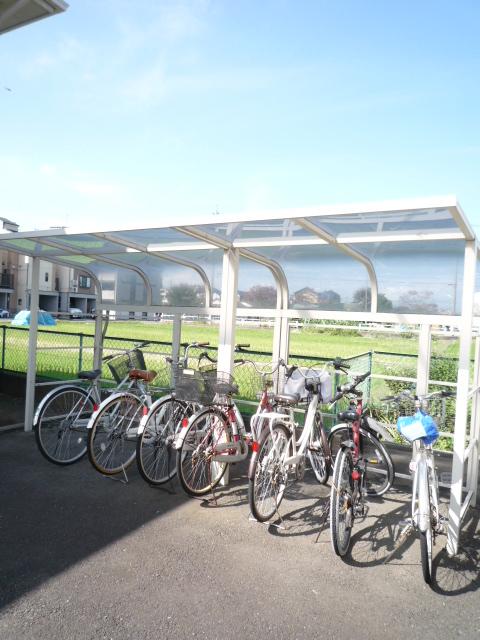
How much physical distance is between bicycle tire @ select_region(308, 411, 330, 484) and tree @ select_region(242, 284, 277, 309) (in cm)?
216

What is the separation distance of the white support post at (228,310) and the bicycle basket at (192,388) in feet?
1.82

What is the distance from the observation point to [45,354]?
15.2m

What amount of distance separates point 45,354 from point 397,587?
14.1m

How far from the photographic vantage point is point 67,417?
202 inches

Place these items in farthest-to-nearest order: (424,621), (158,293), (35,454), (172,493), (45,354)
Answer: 1. (45,354)
2. (158,293)
3. (35,454)
4. (172,493)
5. (424,621)

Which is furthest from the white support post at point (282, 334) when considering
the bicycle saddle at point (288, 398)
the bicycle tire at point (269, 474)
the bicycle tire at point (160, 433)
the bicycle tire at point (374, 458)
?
the bicycle tire at point (269, 474)

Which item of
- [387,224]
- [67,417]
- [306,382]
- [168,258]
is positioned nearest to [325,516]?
[306,382]

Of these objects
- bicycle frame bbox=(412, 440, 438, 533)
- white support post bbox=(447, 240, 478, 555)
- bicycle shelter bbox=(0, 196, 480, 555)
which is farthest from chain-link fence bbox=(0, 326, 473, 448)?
bicycle frame bbox=(412, 440, 438, 533)

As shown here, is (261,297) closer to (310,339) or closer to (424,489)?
(424,489)

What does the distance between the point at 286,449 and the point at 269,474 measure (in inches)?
12.7

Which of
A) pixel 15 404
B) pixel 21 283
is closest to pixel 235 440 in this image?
pixel 15 404

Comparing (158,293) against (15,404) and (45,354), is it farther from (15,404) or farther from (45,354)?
(45,354)

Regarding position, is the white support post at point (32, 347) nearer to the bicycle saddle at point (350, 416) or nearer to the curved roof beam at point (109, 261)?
the curved roof beam at point (109, 261)

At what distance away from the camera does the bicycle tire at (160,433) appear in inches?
174
